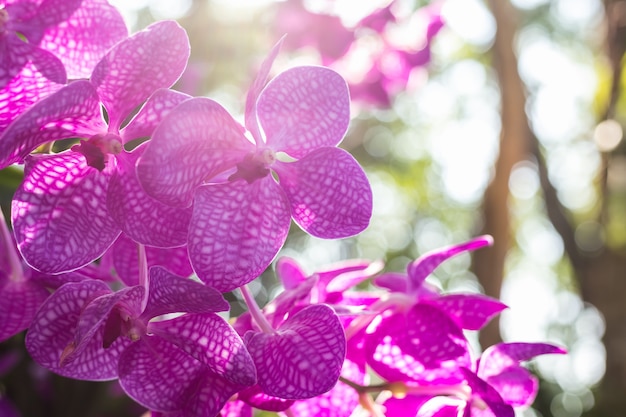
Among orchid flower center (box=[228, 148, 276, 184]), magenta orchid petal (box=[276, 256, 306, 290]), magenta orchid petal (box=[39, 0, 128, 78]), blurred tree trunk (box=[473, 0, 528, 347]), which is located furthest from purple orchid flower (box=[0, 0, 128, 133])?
blurred tree trunk (box=[473, 0, 528, 347])

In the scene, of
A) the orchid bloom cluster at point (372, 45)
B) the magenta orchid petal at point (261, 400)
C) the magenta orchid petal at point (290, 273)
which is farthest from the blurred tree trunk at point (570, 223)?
the magenta orchid petal at point (261, 400)

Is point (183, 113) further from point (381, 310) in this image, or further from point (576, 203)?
point (576, 203)

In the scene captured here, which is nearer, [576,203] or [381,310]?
[381,310]

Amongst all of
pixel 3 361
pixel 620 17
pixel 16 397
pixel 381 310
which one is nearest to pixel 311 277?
pixel 381 310

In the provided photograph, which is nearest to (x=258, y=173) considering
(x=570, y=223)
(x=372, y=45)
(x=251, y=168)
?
(x=251, y=168)

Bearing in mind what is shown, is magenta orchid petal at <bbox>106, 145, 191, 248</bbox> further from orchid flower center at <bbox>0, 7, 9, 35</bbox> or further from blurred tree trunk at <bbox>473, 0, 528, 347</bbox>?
blurred tree trunk at <bbox>473, 0, 528, 347</bbox>

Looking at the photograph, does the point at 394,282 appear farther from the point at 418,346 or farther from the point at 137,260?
the point at 137,260

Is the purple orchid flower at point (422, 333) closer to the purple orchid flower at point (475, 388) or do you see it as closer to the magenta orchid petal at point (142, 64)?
the purple orchid flower at point (475, 388)
